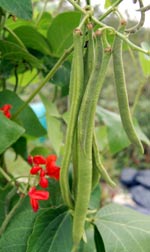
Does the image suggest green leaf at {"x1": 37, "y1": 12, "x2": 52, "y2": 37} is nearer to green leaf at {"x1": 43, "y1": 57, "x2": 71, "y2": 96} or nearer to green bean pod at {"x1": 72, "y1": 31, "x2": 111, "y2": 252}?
green leaf at {"x1": 43, "y1": 57, "x2": 71, "y2": 96}

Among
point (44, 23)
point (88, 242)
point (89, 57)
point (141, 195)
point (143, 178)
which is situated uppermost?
point (44, 23)

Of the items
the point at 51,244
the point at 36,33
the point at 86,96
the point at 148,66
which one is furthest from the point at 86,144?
the point at 148,66

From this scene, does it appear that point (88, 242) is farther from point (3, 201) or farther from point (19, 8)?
point (19, 8)

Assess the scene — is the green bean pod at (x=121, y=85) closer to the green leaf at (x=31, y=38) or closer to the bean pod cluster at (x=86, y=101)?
the bean pod cluster at (x=86, y=101)

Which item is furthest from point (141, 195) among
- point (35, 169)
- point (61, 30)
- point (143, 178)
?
point (35, 169)

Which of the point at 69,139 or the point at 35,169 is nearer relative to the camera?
the point at 69,139

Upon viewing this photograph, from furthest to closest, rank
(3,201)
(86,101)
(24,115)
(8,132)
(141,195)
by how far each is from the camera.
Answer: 1. (141,195)
2. (24,115)
3. (3,201)
4. (8,132)
5. (86,101)
